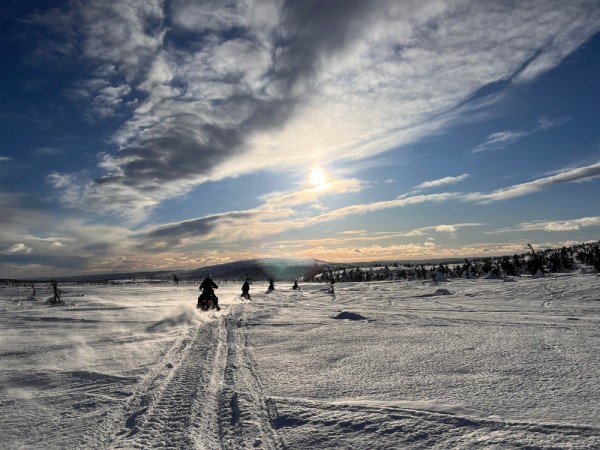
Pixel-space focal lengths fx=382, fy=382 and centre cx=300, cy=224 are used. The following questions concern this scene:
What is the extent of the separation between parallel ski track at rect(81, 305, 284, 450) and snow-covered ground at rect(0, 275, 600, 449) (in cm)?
2

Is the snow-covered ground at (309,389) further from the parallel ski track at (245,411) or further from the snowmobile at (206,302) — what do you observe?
the snowmobile at (206,302)

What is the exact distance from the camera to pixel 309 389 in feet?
16.3

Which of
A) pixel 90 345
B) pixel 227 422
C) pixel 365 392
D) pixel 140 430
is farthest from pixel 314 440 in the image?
pixel 90 345

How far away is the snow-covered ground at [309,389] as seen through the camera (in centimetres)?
358

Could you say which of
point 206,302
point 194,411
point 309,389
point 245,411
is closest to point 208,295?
point 206,302

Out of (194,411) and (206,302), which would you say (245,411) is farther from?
(206,302)

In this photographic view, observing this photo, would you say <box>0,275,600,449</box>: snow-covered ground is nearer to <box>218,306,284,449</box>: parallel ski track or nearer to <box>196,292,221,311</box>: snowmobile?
<box>218,306,284,449</box>: parallel ski track

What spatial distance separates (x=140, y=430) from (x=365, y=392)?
2.58 m

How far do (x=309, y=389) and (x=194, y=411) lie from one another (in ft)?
4.81

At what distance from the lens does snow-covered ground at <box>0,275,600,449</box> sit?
11.7ft

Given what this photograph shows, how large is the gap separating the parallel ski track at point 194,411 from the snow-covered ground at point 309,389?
20 mm

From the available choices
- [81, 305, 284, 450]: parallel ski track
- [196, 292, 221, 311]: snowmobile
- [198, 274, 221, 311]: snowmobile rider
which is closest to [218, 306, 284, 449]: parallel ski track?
[81, 305, 284, 450]: parallel ski track

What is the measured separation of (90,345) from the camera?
8.27 meters

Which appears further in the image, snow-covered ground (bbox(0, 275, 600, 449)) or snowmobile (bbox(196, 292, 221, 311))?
snowmobile (bbox(196, 292, 221, 311))
